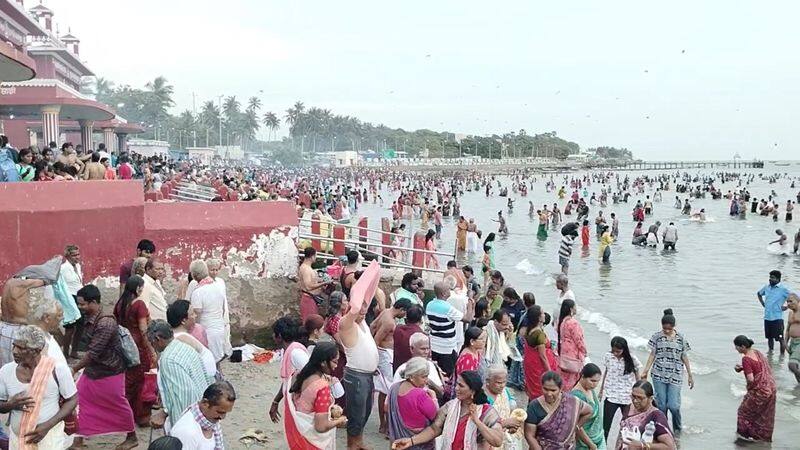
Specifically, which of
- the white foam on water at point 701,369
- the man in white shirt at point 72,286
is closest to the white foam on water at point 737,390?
the white foam on water at point 701,369

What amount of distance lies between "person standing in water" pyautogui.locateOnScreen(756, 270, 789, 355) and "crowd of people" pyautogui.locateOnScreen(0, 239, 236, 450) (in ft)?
28.2

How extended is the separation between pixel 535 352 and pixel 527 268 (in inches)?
650

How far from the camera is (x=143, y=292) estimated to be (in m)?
6.52

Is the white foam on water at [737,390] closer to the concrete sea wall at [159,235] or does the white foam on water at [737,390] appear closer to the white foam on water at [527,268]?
the concrete sea wall at [159,235]

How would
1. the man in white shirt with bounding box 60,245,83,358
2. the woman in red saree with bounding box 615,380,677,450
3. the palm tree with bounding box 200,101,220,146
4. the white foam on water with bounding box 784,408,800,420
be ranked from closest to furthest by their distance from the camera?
the woman in red saree with bounding box 615,380,677,450 → the man in white shirt with bounding box 60,245,83,358 → the white foam on water with bounding box 784,408,800,420 → the palm tree with bounding box 200,101,220,146

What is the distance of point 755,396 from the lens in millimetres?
7859

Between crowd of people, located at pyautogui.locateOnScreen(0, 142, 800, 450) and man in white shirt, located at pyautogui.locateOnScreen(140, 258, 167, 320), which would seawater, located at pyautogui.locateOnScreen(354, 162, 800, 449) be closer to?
crowd of people, located at pyautogui.locateOnScreen(0, 142, 800, 450)

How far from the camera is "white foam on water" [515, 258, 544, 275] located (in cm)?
2278

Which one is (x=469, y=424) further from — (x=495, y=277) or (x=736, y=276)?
(x=736, y=276)

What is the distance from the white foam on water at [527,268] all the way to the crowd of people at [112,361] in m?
16.4

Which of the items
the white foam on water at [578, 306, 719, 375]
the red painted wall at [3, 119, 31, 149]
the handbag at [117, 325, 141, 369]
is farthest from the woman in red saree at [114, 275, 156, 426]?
the red painted wall at [3, 119, 31, 149]

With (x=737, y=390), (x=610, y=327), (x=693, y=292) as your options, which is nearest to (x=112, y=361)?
(x=737, y=390)

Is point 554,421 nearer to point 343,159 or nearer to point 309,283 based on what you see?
point 309,283

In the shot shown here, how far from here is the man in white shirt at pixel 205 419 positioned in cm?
386
